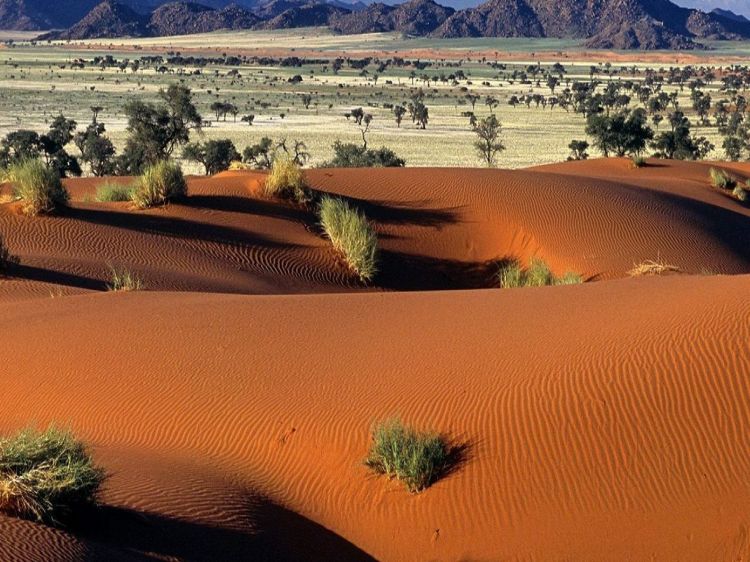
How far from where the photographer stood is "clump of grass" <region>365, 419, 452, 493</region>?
8.55 meters

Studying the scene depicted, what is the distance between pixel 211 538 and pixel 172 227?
13.3 m

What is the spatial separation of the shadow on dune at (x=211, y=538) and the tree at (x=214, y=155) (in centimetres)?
3579

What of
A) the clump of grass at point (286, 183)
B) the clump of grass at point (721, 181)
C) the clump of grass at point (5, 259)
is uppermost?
the clump of grass at point (286, 183)

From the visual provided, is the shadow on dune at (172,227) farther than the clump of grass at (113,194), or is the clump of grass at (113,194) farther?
the clump of grass at (113,194)

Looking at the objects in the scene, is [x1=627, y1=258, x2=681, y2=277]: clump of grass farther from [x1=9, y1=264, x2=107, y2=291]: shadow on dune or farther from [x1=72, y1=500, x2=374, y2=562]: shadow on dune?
[x1=72, y1=500, x2=374, y2=562]: shadow on dune

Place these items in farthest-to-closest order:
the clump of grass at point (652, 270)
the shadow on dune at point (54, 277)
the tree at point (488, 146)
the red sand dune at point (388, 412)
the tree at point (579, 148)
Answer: the tree at point (488, 146)
the tree at point (579, 148)
the clump of grass at point (652, 270)
the shadow on dune at point (54, 277)
the red sand dune at point (388, 412)

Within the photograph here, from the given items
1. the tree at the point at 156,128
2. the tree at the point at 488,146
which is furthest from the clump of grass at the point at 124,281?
the tree at the point at 488,146

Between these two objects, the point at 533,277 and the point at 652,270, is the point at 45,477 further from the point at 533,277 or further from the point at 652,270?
the point at 652,270

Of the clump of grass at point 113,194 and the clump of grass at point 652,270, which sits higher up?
the clump of grass at point 113,194

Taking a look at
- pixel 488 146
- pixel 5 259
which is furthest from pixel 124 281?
pixel 488 146

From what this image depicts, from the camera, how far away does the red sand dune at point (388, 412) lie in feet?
25.8

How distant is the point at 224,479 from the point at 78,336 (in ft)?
14.7

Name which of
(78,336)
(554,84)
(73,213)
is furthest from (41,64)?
(78,336)

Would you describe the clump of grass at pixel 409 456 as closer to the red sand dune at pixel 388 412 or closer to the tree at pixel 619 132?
the red sand dune at pixel 388 412
